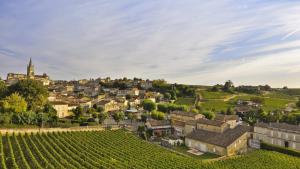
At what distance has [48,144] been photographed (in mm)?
38500

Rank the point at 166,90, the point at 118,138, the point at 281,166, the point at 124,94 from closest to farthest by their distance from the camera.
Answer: the point at 281,166, the point at 118,138, the point at 124,94, the point at 166,90

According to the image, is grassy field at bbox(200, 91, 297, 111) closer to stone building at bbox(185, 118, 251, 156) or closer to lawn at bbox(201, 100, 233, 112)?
lawn at bbox(201, 100, 233, 112)

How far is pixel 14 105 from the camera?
51.6 metres

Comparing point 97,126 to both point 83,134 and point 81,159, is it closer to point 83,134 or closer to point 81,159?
point 83,134

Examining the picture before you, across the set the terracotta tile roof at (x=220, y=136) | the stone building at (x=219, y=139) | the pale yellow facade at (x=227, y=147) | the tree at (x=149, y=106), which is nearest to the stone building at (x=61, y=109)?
the tree at (x=149, y=106)

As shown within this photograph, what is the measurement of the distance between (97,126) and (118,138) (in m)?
9.29

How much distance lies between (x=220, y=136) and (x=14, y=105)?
33.6m

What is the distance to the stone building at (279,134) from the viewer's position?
43.5m

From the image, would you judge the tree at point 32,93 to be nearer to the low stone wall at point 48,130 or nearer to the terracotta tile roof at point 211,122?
the low stone wall at point 48,130

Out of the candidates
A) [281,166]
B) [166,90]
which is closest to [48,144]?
[281,166]

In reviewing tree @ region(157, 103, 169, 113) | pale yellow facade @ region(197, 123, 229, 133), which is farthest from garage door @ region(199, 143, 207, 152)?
tree @ region(157, 103, 169, 113)

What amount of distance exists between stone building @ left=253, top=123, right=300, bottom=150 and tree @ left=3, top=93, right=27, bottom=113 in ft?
126

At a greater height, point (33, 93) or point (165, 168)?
point (33, 93)

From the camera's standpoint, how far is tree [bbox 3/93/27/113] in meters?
50.8
